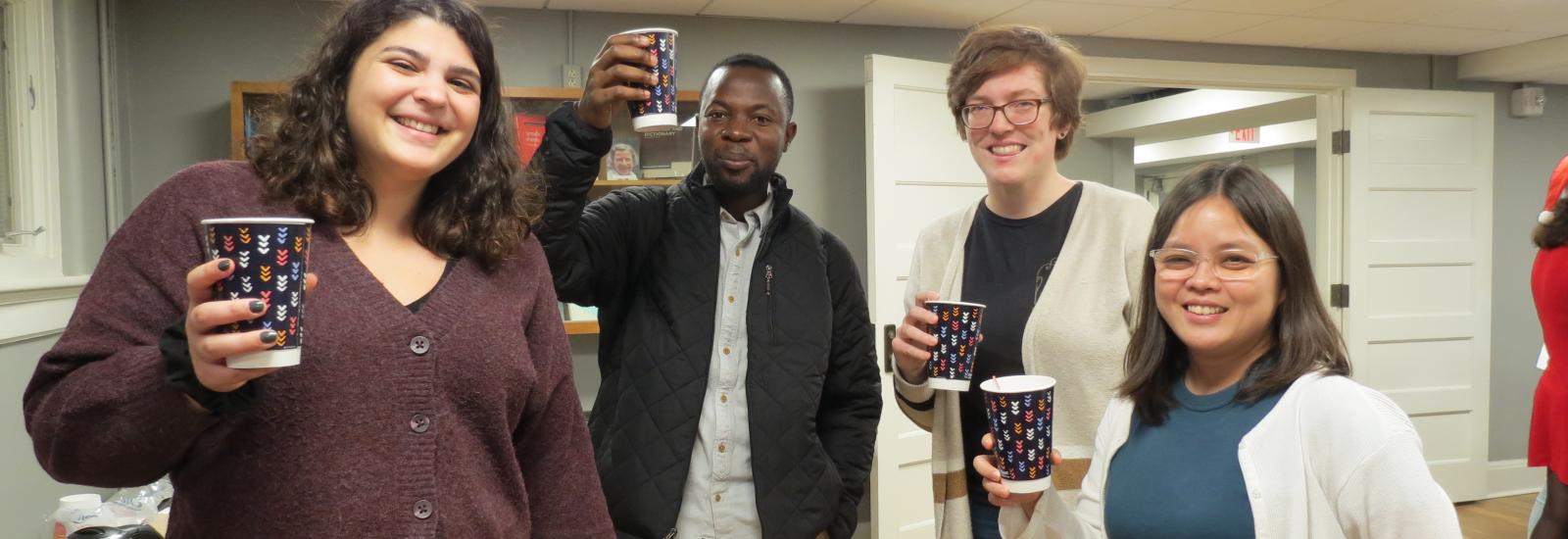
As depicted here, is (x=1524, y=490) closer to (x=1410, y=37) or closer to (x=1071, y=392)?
(x=1410, y=37)

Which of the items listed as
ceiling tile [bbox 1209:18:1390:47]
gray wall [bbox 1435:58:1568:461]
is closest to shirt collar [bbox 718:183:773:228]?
ceiling tile [bbox 1209:18:1390:47]

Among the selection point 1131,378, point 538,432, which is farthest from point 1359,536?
point 538,432

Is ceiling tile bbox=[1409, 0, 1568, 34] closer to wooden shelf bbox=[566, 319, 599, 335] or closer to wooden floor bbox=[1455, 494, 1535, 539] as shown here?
wooden floor bbox=[1455, 494, 1535, 539]

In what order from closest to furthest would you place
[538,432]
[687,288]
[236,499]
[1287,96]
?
[236,499] < [538,432] < [687,288] < [1287,96]

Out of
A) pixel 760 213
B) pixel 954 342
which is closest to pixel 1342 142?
pixel 760 213

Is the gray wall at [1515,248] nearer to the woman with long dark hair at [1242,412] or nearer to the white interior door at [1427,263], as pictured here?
the white interior door at [1427,263]

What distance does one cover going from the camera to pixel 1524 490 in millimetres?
5695

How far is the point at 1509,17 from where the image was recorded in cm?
445

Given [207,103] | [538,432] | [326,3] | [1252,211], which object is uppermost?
[326,3]

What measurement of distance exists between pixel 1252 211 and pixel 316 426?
112 centimetres

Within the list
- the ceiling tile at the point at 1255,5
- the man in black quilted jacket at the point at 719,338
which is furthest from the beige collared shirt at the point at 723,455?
the ceiling tile at the point at 1255,5

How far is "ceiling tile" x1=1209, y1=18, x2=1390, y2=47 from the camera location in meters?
4.51

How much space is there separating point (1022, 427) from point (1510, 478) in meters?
5.82

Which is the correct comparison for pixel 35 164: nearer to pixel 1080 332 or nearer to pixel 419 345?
pixel 419 345
